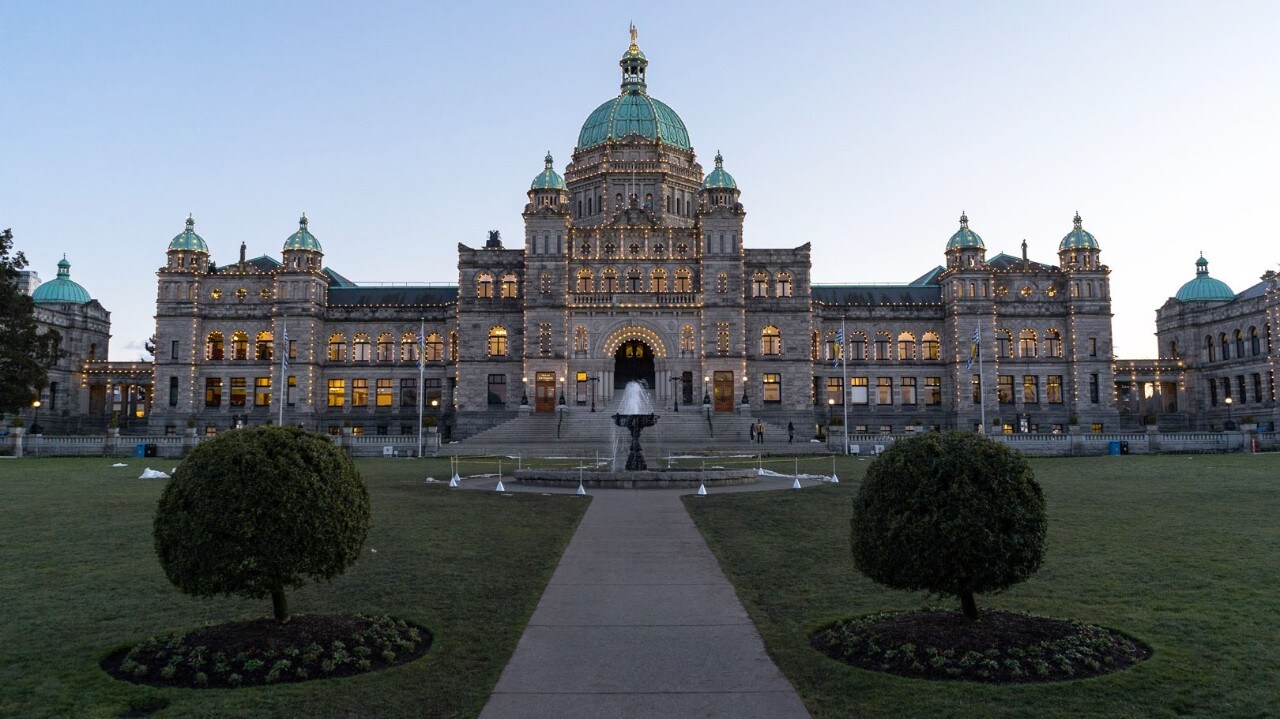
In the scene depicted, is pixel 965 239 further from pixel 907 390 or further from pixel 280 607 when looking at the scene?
pixel 280 607

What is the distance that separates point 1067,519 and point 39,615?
804 inches

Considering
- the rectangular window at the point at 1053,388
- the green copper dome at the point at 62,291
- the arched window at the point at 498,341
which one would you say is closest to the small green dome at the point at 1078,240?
the rectangular window at the point at 1053,388

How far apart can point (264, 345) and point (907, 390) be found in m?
58.2

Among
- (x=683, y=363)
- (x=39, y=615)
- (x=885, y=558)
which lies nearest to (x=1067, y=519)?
(x=885, y=558)

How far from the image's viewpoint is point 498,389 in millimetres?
71188

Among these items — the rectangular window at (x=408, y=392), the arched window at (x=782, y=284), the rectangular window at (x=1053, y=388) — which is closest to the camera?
the arched window at (x=782, y=284)

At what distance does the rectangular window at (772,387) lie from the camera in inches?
2805

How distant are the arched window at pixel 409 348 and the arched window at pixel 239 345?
13.5 m

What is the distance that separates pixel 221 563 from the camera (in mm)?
8594

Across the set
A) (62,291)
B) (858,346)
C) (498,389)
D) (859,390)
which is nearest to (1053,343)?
(858,346)

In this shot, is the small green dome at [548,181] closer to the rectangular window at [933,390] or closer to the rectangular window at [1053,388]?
the rectangular window at [933,390]

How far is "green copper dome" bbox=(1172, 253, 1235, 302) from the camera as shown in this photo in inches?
3359

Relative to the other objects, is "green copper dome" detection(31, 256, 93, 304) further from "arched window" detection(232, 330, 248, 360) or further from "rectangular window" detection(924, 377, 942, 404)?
"rectangular window" detection(924, 377, 942, 404)

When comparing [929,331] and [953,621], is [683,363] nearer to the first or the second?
[929,331]
